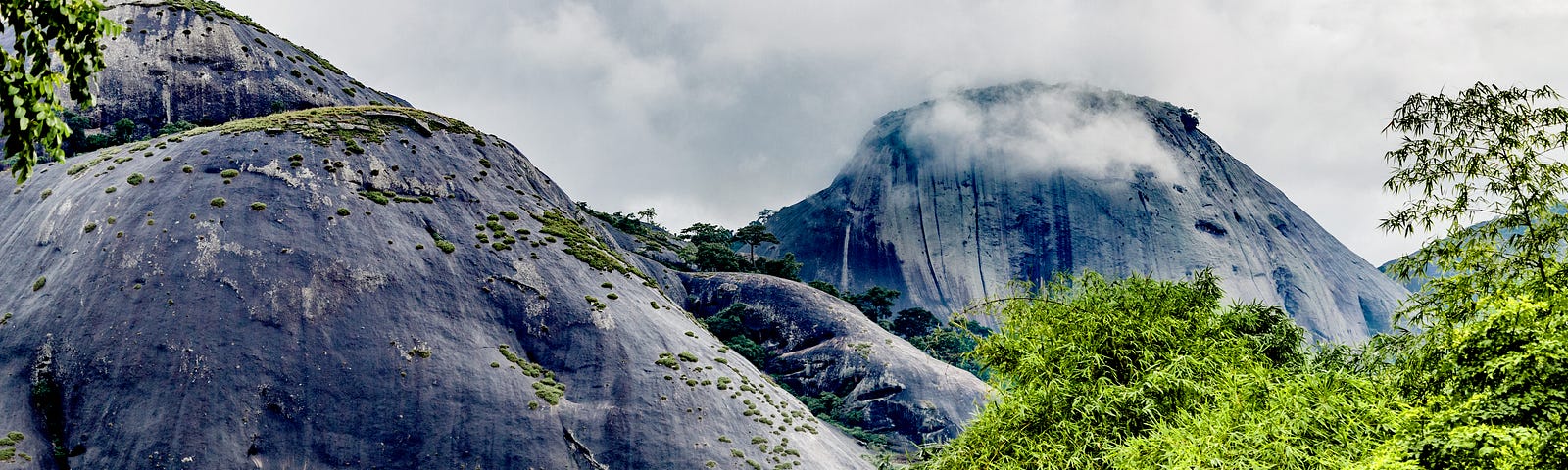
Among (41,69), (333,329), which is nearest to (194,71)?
(333,329)

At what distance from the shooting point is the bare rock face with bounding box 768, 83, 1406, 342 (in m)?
131

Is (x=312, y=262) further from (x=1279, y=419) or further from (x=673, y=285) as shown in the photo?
(x=1279, y=419)

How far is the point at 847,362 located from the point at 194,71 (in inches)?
2201

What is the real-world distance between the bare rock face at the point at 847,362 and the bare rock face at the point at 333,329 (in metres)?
8.89

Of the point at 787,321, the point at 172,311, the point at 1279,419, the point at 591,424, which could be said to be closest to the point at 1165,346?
the point at 1279,419

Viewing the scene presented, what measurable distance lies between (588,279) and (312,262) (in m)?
15.1

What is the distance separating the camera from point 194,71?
227 feet

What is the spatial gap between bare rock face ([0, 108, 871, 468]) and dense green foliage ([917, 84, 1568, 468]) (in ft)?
95.5

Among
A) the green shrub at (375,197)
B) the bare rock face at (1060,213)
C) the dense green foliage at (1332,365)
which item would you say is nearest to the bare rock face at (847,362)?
the green shrub at (375,197)

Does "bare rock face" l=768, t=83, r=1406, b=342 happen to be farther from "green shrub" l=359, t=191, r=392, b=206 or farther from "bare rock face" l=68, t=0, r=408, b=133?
"green shrub" l=359, t=191, r=392, b=206

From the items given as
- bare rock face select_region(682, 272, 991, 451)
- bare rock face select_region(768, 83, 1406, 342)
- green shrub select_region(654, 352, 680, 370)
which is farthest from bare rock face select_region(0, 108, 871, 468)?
bare rock face select_region(768, 83, 1406, 342)

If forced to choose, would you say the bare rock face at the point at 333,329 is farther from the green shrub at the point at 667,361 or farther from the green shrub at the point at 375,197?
the green shrub at the point at 375,197

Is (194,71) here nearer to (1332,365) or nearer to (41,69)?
(41,69)

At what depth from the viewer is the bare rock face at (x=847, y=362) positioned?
65438 mm
